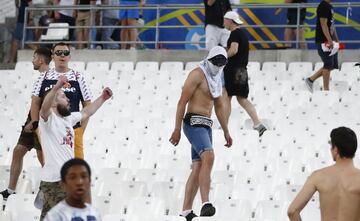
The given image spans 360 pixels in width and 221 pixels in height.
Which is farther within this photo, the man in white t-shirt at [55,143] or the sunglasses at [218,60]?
the sunglasses at [218,60]


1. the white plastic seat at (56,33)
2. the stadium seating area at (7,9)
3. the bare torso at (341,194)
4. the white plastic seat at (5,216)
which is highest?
the stadium seating area at (7,9)

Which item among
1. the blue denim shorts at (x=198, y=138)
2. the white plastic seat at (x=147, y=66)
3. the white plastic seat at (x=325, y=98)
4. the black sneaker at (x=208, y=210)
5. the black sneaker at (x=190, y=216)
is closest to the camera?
the black sneaker at (x=208, y=210)

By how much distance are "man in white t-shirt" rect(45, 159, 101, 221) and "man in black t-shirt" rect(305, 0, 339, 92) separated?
8.89 m

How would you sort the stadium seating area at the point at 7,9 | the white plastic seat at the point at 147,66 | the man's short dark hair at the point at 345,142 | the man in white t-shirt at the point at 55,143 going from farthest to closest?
the stadium seating area at the point at 7,9 → the white plastic seat at the point at 147,66 → the man in white t-shirt at the point at 55,143 → the man's short dark hair at the point at 345,142

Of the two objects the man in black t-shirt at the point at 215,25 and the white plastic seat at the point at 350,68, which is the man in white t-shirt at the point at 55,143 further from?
the white plastic seat at the point at 350,68

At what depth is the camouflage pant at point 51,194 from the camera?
10734 millimetres

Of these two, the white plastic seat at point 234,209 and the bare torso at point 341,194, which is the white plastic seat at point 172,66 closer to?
the white plastic seat at point 234,209

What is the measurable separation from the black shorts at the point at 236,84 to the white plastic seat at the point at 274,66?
7.50 feet

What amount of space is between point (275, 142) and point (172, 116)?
6.32 ft

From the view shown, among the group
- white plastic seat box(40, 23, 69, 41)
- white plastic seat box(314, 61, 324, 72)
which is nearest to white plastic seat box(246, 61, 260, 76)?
white plastic seat box(314, 61, 324, 72)

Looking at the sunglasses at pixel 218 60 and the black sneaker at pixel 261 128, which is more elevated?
the sunglasses at pixel 218 60

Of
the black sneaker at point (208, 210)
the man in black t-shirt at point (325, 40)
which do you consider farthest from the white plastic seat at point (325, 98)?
the black sneaker at point (208, 210)

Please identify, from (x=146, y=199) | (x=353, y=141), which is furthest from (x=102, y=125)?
(x=353, y=141)

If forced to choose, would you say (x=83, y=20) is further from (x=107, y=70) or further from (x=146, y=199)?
(x=146, y=199)
